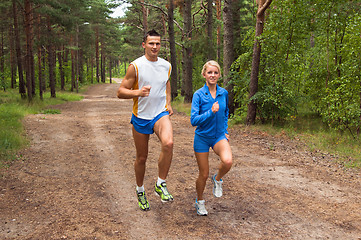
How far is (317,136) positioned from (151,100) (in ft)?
25.8

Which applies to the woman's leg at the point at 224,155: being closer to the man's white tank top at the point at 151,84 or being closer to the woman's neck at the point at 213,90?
the woman's neck at the point at 213,90

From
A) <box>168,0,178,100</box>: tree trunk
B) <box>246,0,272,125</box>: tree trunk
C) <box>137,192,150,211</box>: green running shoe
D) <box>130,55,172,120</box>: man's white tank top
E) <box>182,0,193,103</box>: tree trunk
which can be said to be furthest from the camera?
<box>168,0,178,100</box>: tree trunk

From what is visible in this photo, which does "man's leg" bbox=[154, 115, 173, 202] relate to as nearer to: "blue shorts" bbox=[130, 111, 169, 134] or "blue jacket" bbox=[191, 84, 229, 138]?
"blue shorts" bbox=[130, 111, 169, 134]

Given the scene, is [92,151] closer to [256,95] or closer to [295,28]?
[256,95]

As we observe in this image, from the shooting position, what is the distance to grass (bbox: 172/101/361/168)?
26.2ft

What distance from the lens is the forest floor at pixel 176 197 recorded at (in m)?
3.97

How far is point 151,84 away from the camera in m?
4.21

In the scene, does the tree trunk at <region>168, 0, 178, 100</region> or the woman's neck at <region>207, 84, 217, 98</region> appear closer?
the woman's neck at <region>207, 84, 217, 98</region>

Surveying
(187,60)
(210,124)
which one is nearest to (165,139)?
(210,124)

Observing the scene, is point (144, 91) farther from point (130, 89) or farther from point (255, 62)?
point (255, 62)

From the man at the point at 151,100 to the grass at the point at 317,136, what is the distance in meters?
5.21

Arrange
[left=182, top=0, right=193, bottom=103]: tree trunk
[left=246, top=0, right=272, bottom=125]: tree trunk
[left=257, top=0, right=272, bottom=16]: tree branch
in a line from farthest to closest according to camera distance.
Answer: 1. [left=182, top=0, right=193, bottom=103]: tree trunk
2. [left=246, top=0, right=272, bottom=125]: tree trunk
3. [left=257, top=0, right=272, bottom=16]: tree branch

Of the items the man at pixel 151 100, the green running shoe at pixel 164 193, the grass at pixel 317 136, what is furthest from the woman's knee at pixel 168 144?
the grass at pixel 317 136

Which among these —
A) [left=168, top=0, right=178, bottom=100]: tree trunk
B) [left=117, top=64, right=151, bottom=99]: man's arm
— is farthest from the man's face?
[left=168, top=0, right=178, bottom=100]: tree trunk
